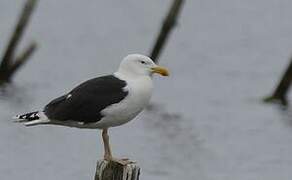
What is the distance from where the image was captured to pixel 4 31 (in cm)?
3412

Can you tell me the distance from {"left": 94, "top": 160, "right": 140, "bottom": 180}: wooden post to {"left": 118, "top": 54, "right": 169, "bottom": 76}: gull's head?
1.27 m

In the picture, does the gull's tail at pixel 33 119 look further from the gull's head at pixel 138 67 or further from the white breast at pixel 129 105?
the gull's head at pixel 138 67

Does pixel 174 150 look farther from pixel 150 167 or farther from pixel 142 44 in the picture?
pixel 142 44

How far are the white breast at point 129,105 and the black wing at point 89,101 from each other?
0.04 meters

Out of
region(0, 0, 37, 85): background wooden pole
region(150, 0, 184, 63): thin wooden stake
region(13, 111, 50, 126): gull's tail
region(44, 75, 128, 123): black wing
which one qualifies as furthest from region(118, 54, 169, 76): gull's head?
region(0, 0, 37, 85): background wooden pole

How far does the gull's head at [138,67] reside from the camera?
11.7 meters

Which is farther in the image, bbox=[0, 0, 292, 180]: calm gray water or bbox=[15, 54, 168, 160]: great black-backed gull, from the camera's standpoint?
bbox=[0, 0, 292, 180]: calm gray water

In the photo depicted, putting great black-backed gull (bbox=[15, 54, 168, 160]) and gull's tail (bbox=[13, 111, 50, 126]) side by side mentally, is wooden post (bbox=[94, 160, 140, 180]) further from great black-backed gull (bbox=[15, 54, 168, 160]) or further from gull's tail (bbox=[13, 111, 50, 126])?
gull's tail (bbox=[13, 111, 50, 126])

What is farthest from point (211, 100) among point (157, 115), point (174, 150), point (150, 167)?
point (150, 167)

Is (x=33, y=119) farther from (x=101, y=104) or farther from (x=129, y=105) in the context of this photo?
(x=129, y=105)

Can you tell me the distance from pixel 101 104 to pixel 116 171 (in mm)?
1088

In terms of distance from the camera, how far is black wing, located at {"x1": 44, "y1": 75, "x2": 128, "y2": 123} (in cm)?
1142

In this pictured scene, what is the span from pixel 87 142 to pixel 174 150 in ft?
5.15

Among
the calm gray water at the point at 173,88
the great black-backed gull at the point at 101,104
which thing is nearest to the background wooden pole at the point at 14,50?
the calm gray water at the point at 173,88
